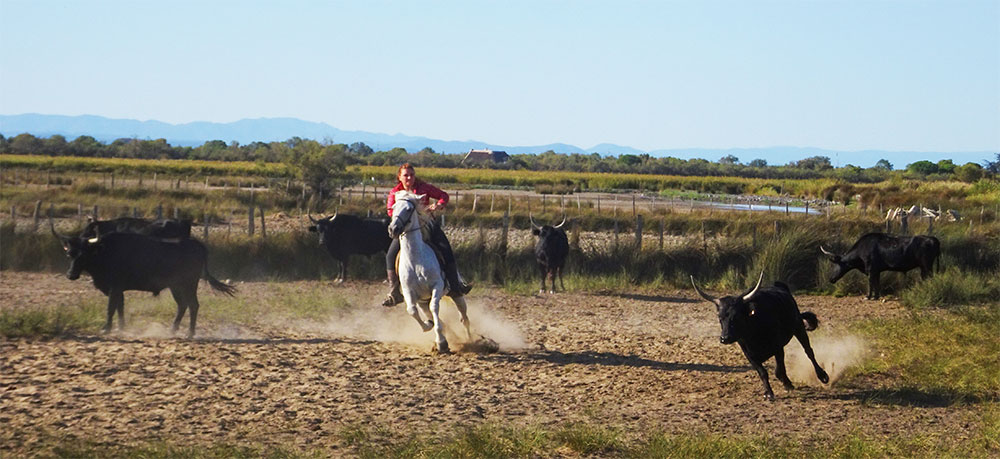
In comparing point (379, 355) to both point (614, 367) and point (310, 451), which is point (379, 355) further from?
point (310, 451)

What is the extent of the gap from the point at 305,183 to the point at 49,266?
2341 cm

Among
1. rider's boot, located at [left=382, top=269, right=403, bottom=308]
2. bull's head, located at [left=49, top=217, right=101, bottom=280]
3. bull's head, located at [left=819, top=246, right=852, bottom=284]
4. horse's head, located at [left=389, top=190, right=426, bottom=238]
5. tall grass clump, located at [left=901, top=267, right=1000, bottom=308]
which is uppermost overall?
horse's head, located at [left=389, top=190, right=426, bottom=238]

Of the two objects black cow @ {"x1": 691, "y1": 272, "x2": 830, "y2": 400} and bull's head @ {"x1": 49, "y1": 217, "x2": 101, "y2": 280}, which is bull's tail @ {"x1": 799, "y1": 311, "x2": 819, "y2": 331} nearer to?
black cow @ {"x1": 691, "y1": 272, "x2": 830, "y2": 400}

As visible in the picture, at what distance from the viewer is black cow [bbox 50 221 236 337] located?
44.6 ft

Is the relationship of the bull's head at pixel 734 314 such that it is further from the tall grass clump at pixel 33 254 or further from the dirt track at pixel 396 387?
the tall grass clump at pixel 33 254

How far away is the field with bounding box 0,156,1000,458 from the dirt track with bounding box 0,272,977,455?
0.04 m

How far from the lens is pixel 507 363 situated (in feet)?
41.3

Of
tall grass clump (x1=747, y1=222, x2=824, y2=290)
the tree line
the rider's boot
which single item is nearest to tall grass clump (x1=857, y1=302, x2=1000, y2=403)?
tall grass clump (x1=747, y1=222, x2=824, y2=290)

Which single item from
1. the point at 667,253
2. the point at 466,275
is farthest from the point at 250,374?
the point at 667,253

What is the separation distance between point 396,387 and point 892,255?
13.4m

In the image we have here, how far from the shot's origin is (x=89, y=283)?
750 inches

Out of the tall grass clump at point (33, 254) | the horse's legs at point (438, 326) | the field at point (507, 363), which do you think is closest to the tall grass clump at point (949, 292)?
the field at point (507, 363)

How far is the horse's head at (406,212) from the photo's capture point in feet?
40.8

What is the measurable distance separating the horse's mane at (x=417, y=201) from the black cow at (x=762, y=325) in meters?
3.67
